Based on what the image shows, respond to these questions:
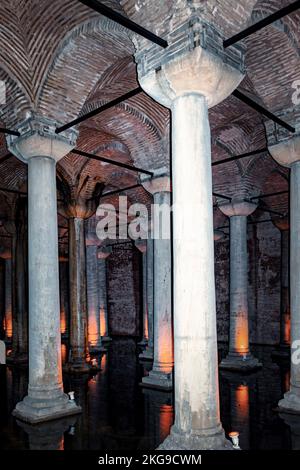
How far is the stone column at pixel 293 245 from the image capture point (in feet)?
21.4

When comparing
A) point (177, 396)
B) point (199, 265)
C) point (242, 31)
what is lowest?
point (177, 396)

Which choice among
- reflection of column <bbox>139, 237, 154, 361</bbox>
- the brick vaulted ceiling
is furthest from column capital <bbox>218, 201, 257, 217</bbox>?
the brick vaulted ceiling

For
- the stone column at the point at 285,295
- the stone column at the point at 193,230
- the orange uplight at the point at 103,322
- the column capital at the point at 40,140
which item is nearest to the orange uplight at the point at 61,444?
the stone column at the point at 193,230

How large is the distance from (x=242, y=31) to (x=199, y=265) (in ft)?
8.01

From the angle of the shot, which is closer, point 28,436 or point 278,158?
point 28,436

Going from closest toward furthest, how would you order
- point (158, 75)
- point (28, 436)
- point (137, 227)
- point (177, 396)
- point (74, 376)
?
point (177, 396) → point (158, 75) → point (28, 436) → point (74, 376) → point (137, 227)

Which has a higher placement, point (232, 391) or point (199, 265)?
point (199, 265)

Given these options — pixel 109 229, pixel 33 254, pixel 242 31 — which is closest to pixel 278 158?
pixel 242 31

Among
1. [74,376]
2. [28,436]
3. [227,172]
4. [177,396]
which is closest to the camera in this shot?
[177,396]

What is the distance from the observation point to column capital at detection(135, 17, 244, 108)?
14.0ft

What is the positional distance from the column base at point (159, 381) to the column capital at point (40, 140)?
4651mm

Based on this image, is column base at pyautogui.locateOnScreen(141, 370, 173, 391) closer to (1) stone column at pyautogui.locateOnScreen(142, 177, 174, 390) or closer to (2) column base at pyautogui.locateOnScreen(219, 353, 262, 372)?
(1) stone column at pyautogui.locateOnScreen(142, 177, 174, 390)

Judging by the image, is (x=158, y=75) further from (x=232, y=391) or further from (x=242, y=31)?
(x=232, y=391)
